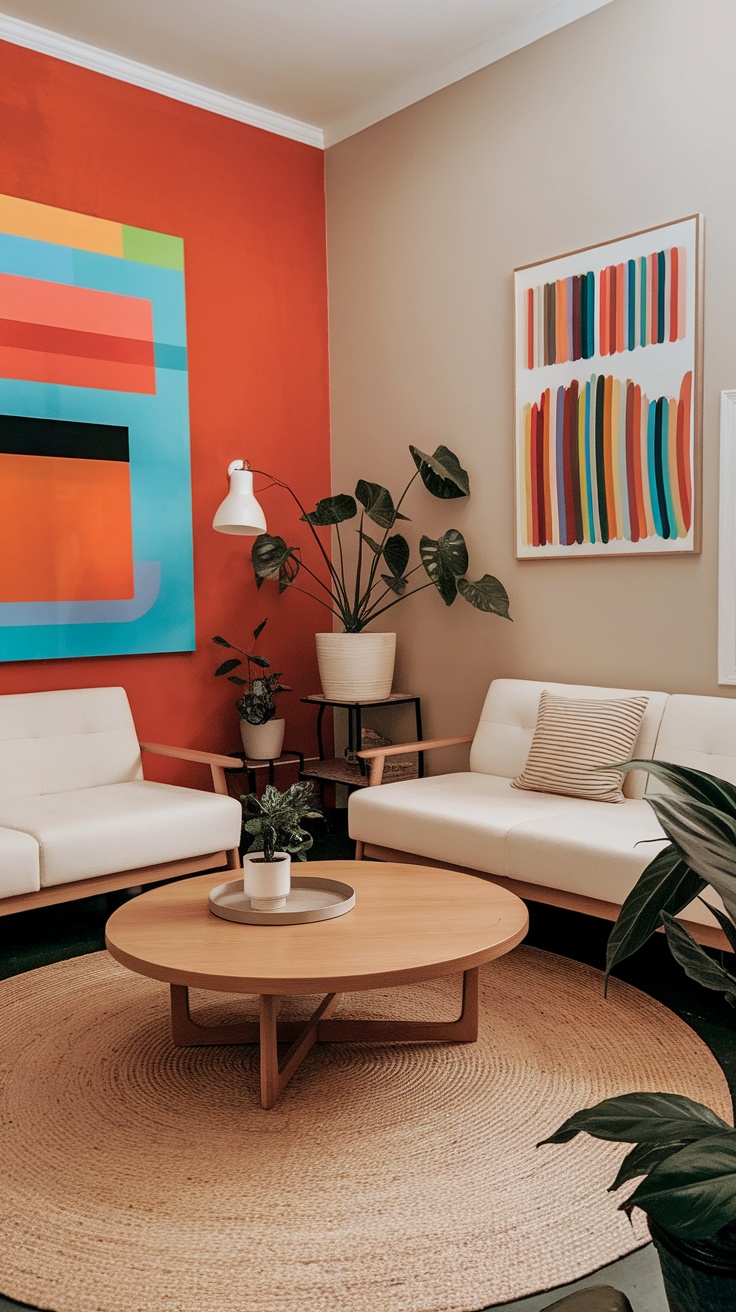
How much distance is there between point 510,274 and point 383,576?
1.35m

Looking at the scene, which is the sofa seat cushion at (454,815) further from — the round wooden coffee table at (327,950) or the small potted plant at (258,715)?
the small potted plant at (258,715)

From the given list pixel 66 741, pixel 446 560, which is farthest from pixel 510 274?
pixel 66 741

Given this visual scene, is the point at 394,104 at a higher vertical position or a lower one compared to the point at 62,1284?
higher

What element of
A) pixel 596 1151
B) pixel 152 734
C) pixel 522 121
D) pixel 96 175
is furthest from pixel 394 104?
pixel 596 1151

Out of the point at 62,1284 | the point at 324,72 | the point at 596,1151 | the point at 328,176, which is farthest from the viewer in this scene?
the point at 328,176

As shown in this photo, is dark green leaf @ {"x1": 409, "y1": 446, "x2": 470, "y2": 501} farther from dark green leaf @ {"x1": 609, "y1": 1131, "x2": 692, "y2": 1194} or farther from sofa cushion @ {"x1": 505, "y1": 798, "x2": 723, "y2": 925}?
dark green leaf @ {"x1": 609, "y1": 1131, "x2": 692, "y2": 1194}

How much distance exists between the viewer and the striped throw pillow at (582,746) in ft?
11.7

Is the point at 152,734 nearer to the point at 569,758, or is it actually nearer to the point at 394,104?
the point at 569,758

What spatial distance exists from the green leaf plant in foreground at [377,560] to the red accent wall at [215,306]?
6.6 inches

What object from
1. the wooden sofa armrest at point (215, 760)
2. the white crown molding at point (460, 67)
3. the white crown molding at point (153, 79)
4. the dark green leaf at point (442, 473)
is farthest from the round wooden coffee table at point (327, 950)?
the white crown molding at point (153, 79)

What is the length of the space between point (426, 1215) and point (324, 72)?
4.39 metres

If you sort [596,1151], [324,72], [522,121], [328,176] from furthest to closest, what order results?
1. [328,176]
2. [324,72]
3. [522,121]
4. [596,1151]

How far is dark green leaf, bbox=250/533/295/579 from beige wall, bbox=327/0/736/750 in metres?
0.67

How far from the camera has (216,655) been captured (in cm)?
479
